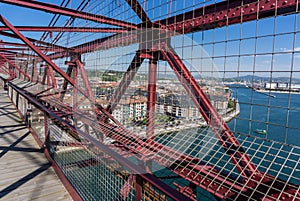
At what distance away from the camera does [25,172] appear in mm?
2260

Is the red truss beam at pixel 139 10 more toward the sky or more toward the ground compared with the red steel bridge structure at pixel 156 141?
more toward the sky

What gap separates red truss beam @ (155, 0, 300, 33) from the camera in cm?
162

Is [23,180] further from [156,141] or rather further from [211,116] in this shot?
[211,116]

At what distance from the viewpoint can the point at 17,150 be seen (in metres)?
2.84

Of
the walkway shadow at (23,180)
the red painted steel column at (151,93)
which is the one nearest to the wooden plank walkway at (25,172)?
the walkway shadow at (23,180)

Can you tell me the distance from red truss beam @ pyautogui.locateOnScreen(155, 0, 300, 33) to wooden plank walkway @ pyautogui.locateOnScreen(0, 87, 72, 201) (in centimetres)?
216

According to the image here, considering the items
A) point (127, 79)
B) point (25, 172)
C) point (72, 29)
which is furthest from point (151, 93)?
point (72, 29)

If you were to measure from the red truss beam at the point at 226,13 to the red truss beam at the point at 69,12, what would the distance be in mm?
719

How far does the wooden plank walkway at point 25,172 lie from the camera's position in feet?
6.18

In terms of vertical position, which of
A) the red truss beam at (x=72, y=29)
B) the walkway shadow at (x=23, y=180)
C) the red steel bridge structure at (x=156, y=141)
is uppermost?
the red truss beam at (x=72, y=29)

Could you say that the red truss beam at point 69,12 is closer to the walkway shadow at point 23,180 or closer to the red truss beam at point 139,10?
the red truss beam at point 139,10

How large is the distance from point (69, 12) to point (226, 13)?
2258mm

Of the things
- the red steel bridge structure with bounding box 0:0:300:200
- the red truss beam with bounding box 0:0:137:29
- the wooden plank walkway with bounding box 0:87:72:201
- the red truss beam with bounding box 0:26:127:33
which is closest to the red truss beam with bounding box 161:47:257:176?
the red steel bridge structure with bounding box 0:0:300:200

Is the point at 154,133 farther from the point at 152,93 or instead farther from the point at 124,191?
the point at 124,191
